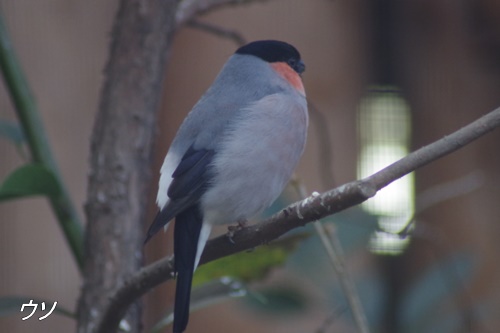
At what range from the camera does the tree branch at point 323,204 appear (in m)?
0.82

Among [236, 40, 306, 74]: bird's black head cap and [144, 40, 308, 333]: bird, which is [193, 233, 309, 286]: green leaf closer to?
[144, 40, 308, 333]: bird

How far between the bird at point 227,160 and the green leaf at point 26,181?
6.7 inches

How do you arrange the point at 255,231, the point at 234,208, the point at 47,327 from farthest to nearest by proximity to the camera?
the point at 47,327 → the point at 234,208 → the point at 255,231

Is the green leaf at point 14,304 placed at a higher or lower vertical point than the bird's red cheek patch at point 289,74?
lower

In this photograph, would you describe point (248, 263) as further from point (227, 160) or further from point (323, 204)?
point (323, 204)

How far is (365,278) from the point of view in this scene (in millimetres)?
1661

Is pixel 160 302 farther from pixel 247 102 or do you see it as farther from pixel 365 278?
pixel 247 102

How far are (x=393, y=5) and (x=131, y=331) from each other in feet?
3.46

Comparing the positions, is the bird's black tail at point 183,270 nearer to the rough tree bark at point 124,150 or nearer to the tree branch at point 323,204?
the tree branch at point 323,204

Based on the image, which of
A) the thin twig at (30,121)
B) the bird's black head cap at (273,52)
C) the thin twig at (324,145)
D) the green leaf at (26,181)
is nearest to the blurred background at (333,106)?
the thin twig at (324,145)

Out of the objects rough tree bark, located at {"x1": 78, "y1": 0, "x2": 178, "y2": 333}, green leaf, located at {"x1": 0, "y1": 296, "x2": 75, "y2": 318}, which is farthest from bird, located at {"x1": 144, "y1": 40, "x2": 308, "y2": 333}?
green leaf, located at {"x1": 0, "y1": 296, "x2": 75, "y2": 318}

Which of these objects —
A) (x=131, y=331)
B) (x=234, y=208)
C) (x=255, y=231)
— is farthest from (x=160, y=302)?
(x=255, y=231)

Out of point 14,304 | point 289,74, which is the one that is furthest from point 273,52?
point 14,304

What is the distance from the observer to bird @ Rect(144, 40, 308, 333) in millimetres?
1180
